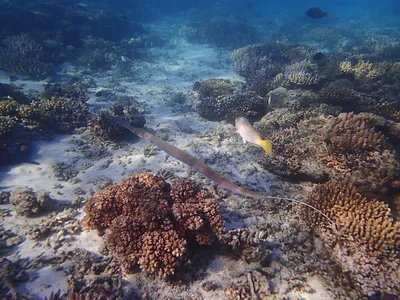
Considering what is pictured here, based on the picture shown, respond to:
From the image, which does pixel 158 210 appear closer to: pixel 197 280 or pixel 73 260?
pixel 197 280

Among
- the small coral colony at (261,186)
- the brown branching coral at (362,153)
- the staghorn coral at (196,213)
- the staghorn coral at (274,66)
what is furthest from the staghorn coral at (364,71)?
the staghorn coral at (196,213)

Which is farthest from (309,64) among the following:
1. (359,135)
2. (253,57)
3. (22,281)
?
(22,281)

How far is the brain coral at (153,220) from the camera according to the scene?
12.1ft

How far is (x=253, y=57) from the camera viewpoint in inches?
638

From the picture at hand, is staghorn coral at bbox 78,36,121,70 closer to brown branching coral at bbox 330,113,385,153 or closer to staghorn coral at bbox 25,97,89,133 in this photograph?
staghorn coral at bbox 25,97,89,133

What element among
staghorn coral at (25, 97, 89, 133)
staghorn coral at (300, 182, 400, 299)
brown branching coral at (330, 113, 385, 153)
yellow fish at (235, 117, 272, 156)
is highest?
yellow fish at (235, 117, 272, 156)

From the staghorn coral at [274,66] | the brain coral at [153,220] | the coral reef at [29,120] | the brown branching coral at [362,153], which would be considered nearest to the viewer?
the brain coral at [153,220]

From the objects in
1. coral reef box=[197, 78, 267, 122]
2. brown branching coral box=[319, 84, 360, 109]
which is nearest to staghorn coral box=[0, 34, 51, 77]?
coral reef box=[197, 78, 267, 122]

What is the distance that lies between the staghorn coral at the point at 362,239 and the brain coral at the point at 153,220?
79.1 inches

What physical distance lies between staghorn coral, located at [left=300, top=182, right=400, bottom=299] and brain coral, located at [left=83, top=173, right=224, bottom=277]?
6.59 ft

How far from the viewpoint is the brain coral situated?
12.1 ft

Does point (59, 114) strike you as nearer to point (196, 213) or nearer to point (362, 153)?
point (196, 213)

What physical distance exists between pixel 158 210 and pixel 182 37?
27.5 m

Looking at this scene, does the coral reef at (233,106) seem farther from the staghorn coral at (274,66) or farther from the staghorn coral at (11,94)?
the staghorn coral at (11,94)
